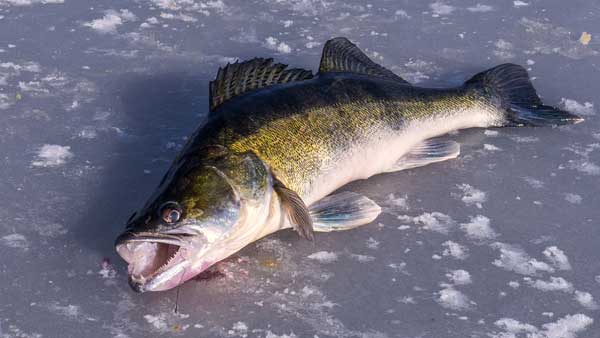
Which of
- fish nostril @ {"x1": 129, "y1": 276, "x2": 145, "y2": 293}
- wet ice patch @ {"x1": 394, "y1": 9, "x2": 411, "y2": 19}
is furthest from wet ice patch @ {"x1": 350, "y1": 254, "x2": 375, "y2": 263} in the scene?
wet ice patch @ {"x1": 394, "y1": 9, "x2": 411, "y2": 19}

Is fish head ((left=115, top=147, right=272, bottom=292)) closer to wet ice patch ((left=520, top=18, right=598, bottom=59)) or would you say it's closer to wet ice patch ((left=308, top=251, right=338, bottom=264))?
wet ice patch ((left=308, top=251, right=338, bottom=264))

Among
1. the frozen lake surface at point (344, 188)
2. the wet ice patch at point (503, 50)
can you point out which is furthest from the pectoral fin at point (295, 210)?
the wet ice patch at point (503, 50)

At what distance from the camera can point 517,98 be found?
4750 mm

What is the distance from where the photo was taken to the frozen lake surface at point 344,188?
10.7 feet

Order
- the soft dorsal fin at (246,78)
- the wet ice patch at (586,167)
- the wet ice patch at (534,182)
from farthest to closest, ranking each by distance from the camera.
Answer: the wet ice patch at (586,167) < the wet ice patch at (534,182) < the soft dorsal fin at (246,78)

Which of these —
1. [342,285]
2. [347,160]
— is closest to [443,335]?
[342,285]

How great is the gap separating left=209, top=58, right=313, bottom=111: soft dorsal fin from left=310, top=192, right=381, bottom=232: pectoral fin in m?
0.66

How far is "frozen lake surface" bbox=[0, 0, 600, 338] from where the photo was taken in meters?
3.25

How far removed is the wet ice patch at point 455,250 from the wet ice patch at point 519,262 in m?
0.13

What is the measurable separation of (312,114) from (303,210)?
1.93 ft

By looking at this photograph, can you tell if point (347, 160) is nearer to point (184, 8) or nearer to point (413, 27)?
point (413, 27)

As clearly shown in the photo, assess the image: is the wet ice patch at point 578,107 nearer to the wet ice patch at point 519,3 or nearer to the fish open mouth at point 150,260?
the wet ice patch at point 519,3

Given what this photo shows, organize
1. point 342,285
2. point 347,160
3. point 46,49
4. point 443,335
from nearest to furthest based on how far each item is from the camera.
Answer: point 443,335, point 342,285, point 347,160, point 46,49

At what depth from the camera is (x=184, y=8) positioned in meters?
6.04
